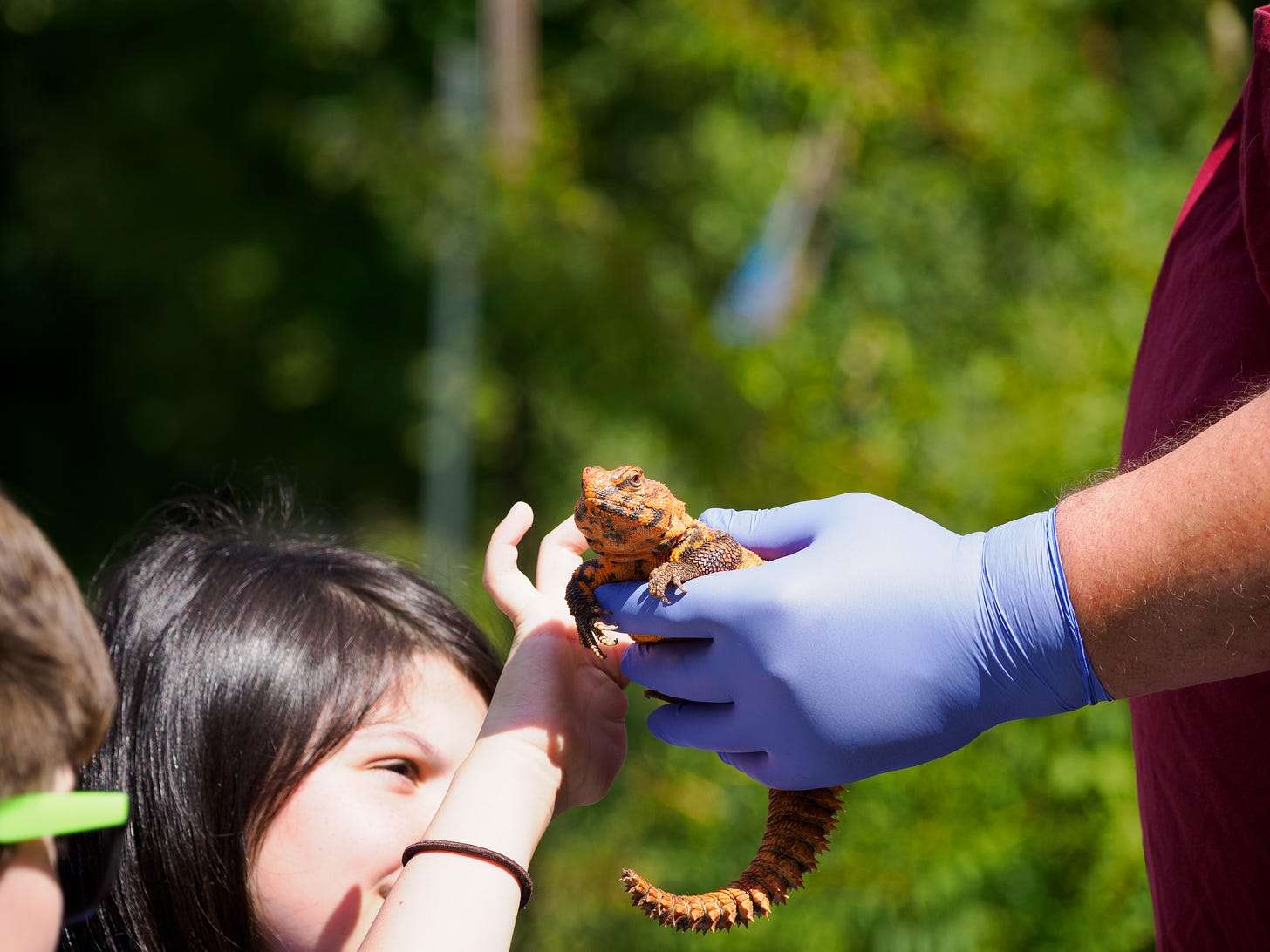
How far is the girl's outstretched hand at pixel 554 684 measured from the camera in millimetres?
1812

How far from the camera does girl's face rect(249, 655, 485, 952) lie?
1742 mm

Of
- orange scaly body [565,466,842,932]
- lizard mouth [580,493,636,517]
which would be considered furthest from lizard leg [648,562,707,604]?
lizard mouth [580,493,636,517]

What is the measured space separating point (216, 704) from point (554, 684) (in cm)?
57

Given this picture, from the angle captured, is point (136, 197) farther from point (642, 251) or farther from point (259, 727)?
point (259, 727)

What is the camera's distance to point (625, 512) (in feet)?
5.97

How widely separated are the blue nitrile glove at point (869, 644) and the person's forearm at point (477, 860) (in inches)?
11.4

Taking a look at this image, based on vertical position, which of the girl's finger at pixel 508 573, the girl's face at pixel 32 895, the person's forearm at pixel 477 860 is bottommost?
the girl's face at pixel 32 895

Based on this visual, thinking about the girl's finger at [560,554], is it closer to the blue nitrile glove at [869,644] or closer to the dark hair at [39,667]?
the blue nitrile glove at [869,644]

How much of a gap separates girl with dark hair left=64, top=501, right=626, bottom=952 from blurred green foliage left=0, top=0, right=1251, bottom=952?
134 centimetres

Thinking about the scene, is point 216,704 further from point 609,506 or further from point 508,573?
point 609,506

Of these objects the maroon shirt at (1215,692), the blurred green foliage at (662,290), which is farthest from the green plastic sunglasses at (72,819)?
the blurred green foliage at (662,290)

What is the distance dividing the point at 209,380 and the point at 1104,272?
30.3 feet

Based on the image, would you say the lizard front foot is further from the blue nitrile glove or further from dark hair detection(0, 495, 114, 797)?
dark hair detection(0, 495, 114, 797)

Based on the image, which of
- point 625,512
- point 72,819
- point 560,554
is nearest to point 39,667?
point 72,819
